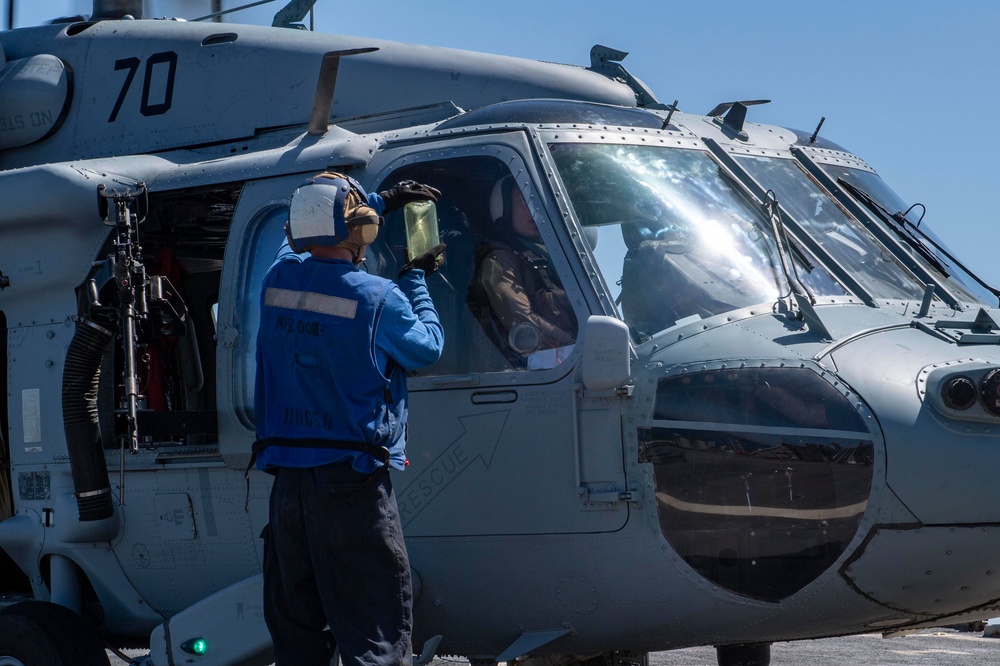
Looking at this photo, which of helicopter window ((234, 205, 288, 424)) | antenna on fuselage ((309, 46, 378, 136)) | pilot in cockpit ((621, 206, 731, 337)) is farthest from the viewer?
antenna on fuselage ((309, 46, 378, 136))

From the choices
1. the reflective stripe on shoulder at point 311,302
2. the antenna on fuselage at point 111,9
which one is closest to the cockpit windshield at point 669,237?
the reflective stripe on shoulder at point 311,302

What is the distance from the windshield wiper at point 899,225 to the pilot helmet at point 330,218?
7.50ft

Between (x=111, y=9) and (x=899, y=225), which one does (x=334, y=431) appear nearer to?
(x=899, y=225)

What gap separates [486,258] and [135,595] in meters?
2.19

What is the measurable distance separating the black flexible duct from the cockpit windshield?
205cm

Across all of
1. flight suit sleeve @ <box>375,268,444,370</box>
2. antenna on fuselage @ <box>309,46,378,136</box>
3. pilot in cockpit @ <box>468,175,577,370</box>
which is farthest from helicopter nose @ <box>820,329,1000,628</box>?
antenna on fuselage @ <box>309,46,378,136</box>

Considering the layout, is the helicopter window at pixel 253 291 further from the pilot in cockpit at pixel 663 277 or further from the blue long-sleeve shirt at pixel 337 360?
the pilot in cockpit at pixel 663 277

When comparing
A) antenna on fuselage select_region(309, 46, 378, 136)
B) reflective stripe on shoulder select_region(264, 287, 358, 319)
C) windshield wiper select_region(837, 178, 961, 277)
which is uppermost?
antenna on fuselage select_region(309, 46, 378, 136)

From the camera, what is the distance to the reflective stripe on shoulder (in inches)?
165

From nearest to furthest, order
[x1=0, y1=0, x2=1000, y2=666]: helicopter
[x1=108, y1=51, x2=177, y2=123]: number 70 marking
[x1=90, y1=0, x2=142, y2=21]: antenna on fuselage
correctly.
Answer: [x1=0, y1=0, x2=1000, y2=666]: helicopter < [x1=108, y1=51, x2=177, y2=123]: number 70 marking < [x1=90, y1=0, x2=142, y2=21]: antenna on fuselage

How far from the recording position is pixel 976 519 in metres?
4.15

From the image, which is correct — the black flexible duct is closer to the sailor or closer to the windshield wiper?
the sailor

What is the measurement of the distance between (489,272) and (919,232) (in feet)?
6.53

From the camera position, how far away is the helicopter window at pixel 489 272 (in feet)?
15.4
